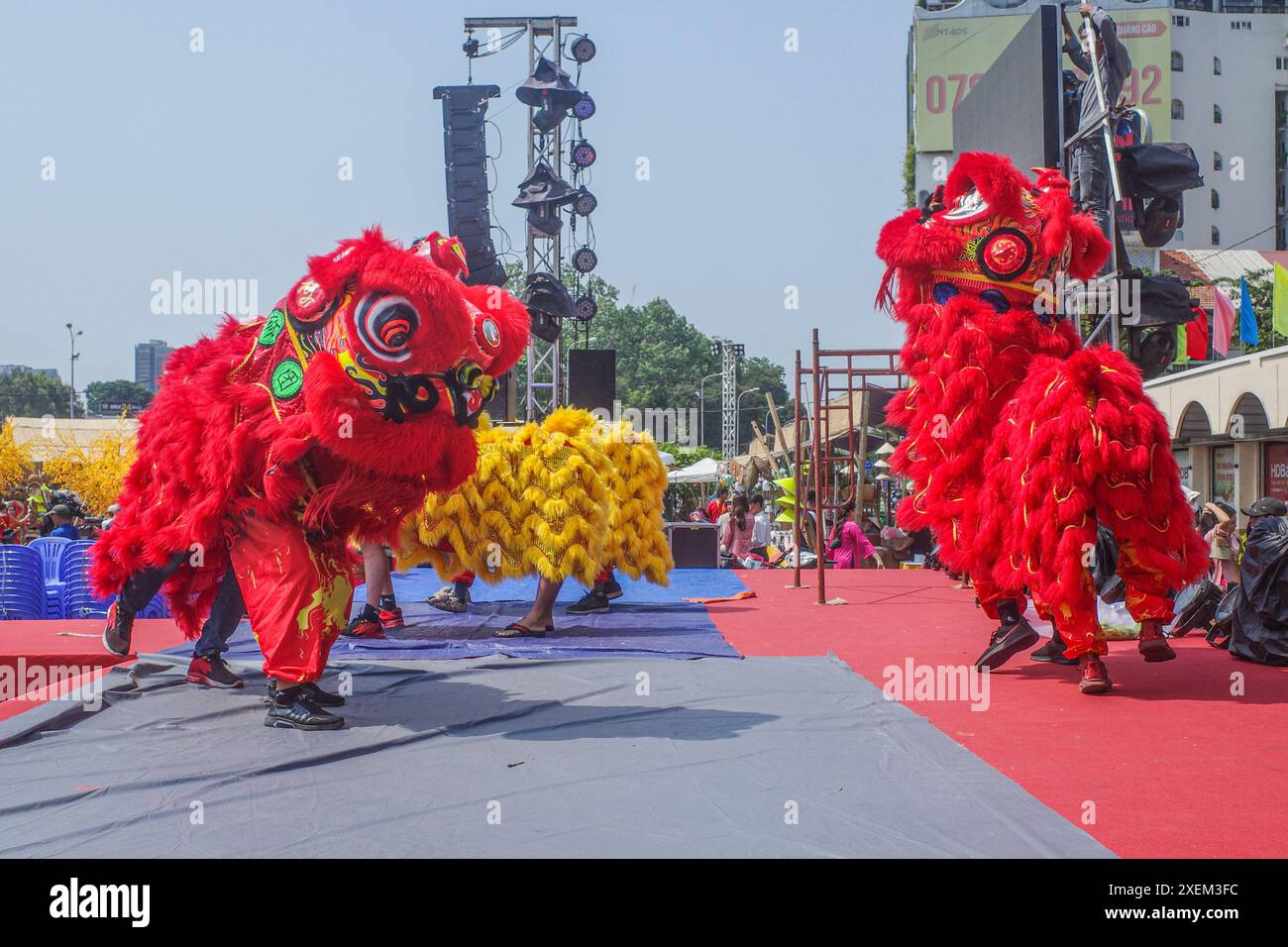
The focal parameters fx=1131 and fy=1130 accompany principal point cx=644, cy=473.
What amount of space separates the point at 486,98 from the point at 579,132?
6.13 ft

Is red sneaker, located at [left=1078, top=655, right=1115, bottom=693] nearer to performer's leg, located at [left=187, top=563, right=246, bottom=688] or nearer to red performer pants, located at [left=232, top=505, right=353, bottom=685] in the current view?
red performer pants, located at [left=232, top=505, right=353, bottom=685]

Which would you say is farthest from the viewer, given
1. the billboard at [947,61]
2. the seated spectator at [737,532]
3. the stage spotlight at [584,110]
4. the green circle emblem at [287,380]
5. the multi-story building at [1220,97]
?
the multi-story building at [1220,97]

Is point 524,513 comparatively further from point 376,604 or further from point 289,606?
point 289,606

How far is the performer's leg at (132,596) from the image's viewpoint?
14.1 ft

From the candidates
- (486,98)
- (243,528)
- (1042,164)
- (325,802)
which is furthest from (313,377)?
(486,98)

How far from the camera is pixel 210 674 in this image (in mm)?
4992

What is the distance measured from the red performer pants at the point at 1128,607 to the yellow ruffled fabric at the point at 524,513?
107 inches

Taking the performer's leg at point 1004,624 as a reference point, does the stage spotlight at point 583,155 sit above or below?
above

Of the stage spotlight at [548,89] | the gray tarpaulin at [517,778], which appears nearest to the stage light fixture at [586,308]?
the stage spotlight at [548,89]

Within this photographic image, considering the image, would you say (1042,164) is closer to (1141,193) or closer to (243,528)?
(1141,193)

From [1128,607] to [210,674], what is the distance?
159 inches

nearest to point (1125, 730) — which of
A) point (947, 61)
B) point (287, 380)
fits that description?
point (287, 380)

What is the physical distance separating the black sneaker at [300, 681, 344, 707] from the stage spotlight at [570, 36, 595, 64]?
11.4 metres

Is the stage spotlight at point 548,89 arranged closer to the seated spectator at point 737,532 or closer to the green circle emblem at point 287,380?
the seated spectator at point 737,532
